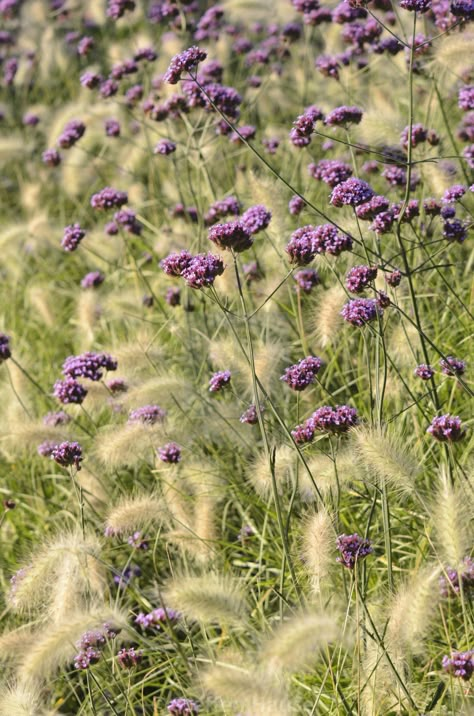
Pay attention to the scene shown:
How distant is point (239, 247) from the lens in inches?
123

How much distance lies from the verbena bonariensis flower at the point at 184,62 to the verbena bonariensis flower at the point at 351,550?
1626 millimetres

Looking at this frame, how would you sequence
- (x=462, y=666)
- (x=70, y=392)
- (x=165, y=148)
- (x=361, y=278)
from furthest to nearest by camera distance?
(x=165, y=148) → (x=70, y=392) → (x=361, y=278) → (x=462, y=666)

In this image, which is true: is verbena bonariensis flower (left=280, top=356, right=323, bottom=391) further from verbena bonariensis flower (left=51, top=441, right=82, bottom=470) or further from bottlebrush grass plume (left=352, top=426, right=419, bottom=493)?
verbena bonariensis flower (left=51, top=441, right=82, bottom=470)

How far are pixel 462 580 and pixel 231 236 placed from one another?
1282 millimetres

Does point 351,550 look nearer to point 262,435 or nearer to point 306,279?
point 262,435

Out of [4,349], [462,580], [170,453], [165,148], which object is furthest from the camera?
[165,148]

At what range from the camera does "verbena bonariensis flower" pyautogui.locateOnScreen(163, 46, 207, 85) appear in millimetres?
3230

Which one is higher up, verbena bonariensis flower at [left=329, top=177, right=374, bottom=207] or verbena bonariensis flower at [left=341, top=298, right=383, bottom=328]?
verbena bonariensis flower at [left=329, top=177, right=374, bottom=207]

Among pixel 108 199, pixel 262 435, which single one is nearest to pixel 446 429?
pixel 262 435

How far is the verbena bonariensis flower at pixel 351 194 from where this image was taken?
3145mm

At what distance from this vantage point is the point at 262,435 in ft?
10.7

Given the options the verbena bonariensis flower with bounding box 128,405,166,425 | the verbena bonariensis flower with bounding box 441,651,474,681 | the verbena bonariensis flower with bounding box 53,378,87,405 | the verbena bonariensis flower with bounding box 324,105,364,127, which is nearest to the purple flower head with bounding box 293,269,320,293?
the verbena bonariensis flower with bounding box 324,105,364,127

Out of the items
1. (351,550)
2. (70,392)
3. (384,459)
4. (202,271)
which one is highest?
(202,271)

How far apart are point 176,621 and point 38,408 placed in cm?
198
